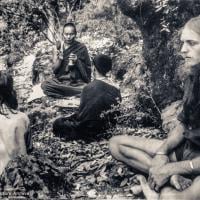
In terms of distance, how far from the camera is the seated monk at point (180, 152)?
3.55 m

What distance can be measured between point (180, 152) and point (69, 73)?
3.55m

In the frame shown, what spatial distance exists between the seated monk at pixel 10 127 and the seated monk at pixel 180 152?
0.76 m

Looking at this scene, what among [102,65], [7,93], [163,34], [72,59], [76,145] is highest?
[163,34]

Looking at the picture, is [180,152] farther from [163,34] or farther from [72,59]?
[72,59]

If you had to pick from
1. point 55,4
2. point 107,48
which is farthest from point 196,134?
point 55,4

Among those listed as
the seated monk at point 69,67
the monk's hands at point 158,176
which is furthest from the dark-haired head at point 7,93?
the seated monk at point 69,67

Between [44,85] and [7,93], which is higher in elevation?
[7,93]

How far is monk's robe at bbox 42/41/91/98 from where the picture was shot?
280 inches

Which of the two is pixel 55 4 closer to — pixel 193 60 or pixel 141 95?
pixel 141 95

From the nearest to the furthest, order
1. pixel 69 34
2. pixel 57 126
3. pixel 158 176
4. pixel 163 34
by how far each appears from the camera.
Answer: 1. pixel 158 176
2. pixel 163 34
3. pixel 57 126
4. pixel 69 34

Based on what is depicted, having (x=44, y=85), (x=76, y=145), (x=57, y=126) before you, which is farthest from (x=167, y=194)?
(x=44, y=85)

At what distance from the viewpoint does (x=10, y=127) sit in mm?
3840

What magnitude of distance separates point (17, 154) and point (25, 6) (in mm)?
4202

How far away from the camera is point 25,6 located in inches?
A: 301
